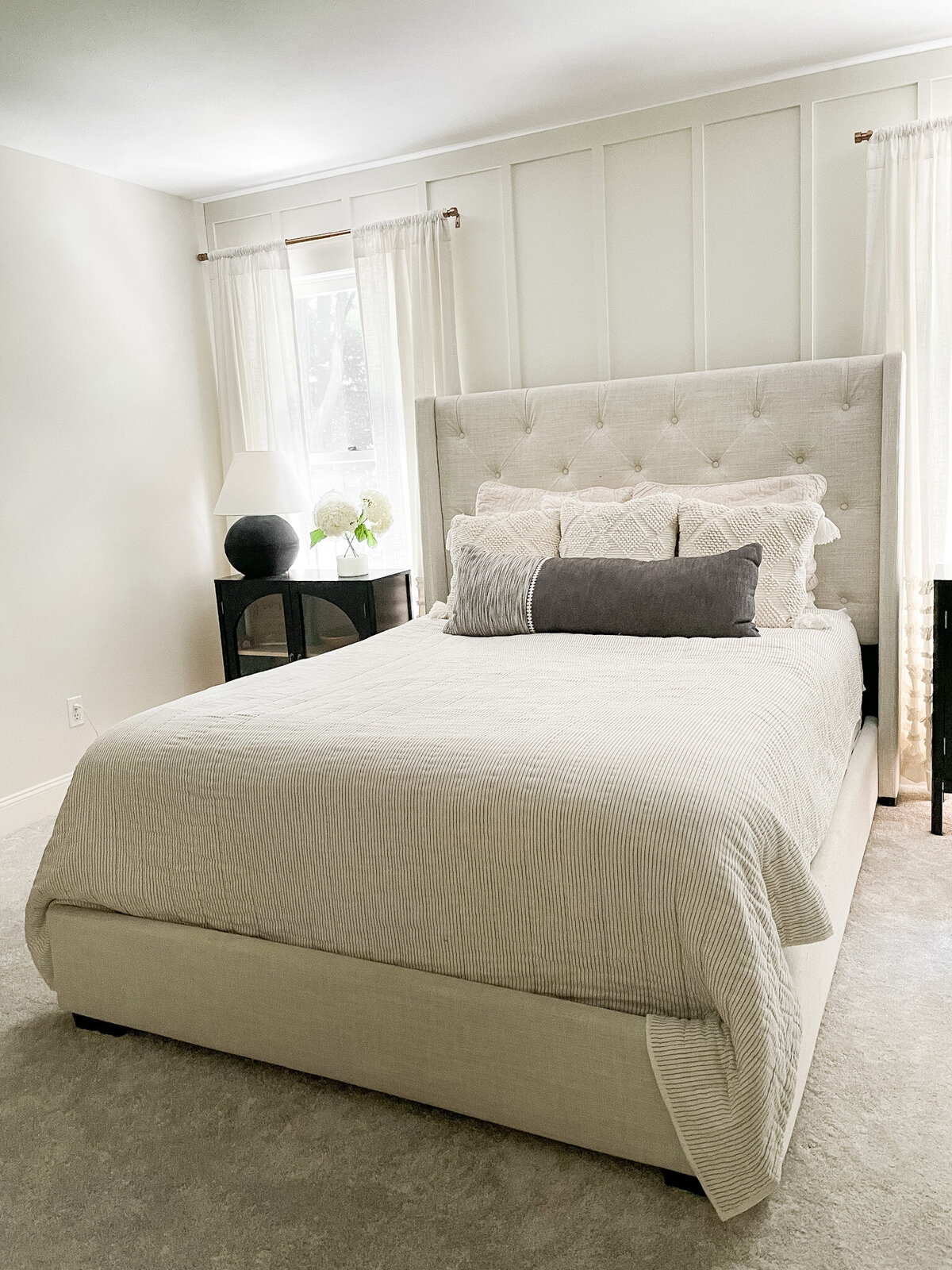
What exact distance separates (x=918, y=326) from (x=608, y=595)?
1.41 meters

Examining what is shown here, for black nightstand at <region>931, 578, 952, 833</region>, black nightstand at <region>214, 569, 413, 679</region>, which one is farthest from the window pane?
black nightstand at <region>931, 578, 952, 833</region>

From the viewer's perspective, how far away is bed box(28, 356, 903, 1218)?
146 centimetres

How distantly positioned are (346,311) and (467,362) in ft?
2.15

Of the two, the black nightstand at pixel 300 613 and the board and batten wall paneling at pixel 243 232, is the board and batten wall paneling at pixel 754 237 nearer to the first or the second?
the black nightstand at pixel 300 613

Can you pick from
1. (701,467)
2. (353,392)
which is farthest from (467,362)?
(701,467)

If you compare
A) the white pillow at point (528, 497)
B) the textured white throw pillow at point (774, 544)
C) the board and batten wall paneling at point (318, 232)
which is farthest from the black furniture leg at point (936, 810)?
the board and batten wall paneling at point (318, 232)

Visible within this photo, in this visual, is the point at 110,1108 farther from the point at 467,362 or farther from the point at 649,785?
the point at 467,362

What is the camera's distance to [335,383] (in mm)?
4219

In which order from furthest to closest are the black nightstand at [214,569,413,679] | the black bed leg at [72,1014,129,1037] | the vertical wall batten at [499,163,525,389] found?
the black nightstand at [214,569,413,679], the vertical wall batten at [499,163,525,389], the black bed leg at [72,1014,129,1037]

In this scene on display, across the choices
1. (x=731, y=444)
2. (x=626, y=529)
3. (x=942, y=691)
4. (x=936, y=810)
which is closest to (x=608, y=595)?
(x=626, y=529)

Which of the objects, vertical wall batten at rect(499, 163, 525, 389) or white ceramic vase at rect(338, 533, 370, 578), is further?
white ceramic vase at rect(338, 533, 370, 578)

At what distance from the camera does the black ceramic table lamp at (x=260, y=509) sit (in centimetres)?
391

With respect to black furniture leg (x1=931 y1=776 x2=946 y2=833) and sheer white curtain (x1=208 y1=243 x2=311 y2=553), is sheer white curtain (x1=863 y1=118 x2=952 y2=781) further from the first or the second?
sheer white curtain (x1=208 y1=243 x2=311 y2=553)

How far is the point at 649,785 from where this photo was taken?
1553 mm
